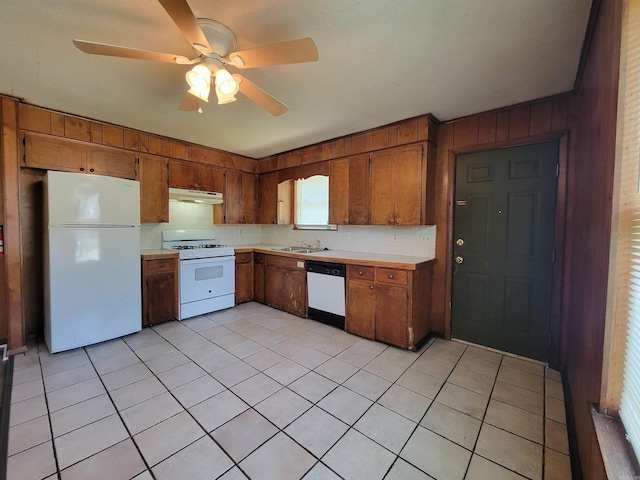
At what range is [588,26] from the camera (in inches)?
60.3

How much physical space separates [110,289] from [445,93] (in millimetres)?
3806

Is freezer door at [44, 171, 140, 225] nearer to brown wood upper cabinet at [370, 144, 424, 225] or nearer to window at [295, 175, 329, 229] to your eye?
window at [295, 175, 329, 229]

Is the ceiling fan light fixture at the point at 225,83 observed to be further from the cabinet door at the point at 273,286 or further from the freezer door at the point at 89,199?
the cabinet door at the point at 273,286

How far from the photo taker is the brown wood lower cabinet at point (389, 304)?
2.74m

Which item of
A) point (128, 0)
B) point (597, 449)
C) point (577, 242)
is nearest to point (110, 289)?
point (128, 0)

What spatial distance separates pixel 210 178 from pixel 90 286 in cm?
209

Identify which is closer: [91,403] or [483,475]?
[483,475]

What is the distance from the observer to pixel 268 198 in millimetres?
4660

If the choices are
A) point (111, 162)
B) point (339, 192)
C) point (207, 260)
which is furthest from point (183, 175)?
point (339, 192)

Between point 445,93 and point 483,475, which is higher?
point 445,93

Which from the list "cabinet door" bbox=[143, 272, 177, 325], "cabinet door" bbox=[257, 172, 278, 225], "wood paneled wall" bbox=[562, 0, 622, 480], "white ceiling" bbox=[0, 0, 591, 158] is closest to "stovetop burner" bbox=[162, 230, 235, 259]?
"cabinet door" bbox=[143, 272, 177, 325]

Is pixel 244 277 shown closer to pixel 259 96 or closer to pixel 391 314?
pixel 391 314

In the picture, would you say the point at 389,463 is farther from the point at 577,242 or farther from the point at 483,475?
the point at 577,242

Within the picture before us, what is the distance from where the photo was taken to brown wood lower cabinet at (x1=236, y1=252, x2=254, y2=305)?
4.22 m
